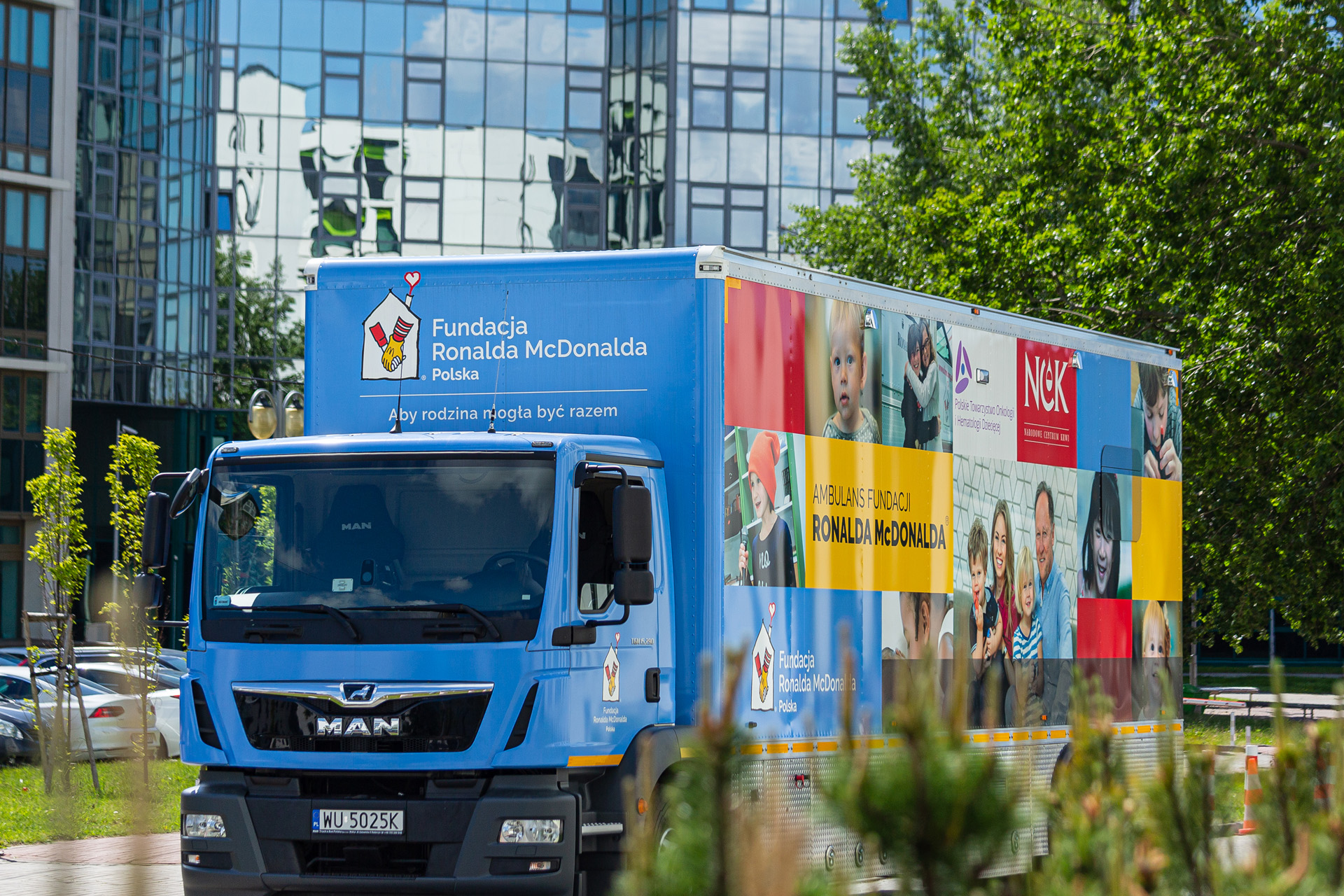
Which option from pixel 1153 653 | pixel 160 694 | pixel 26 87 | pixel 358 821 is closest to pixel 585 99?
pixel 26 87

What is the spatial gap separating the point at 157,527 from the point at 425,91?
3900 cm

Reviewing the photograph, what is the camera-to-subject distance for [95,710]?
71.3ft

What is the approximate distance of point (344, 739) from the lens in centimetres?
823

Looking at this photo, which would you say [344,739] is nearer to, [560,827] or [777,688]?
[560,827]

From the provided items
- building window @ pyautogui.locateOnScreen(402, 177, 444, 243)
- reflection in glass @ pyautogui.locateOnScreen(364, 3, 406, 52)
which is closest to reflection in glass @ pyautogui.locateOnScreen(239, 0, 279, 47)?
reflection in glass @ pyautogui.locateOnScreen(364, 3, 406, 52)

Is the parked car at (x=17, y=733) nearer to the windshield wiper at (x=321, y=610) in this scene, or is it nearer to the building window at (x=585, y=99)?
the windshield wiper at (x=321, y=610)

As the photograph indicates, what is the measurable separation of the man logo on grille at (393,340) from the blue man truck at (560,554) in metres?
0.01

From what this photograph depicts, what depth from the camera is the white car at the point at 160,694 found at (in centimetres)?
2209

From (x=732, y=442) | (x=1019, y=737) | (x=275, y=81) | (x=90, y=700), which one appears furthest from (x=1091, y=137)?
(x=275, y=81)

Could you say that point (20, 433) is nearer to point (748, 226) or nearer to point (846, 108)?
point (748, 226)

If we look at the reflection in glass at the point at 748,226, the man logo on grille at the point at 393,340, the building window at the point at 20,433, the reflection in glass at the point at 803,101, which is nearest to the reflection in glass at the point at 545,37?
the reflection in glass at the point at 803,101

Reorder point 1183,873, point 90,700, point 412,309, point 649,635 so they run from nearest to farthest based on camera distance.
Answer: point 1183,873
point 649,635
point 412,309
point 90,700

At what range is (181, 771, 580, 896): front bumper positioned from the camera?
802 cm

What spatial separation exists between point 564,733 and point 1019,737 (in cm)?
506
